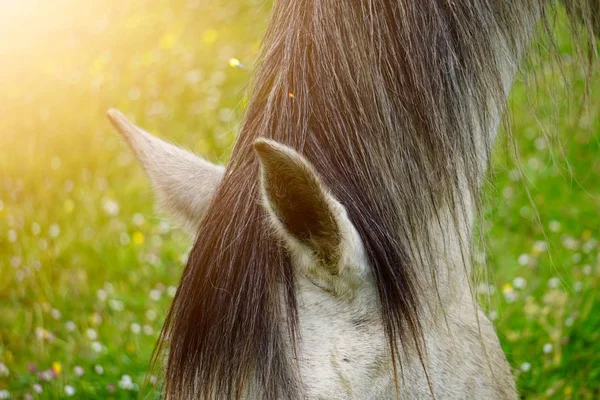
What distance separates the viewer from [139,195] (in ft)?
15.4

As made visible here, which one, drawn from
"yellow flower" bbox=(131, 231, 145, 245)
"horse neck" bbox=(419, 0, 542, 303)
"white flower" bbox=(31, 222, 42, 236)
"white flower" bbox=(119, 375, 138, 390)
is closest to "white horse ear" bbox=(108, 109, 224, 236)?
"horse neck" bbox=(419, 0, 542, 303)

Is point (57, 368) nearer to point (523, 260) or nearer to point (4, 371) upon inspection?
point (4, 371)

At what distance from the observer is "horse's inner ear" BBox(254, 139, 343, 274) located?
4.16 ft

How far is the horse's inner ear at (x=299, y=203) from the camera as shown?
1269 mm

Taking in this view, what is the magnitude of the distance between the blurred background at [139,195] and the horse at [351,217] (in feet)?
0.66

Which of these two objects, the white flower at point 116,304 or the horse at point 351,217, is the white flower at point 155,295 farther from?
→ the horse at point 351,217

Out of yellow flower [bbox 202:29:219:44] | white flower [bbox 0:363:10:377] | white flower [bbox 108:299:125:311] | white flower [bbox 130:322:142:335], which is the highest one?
yellow flower [bbox 202:29:219:44]

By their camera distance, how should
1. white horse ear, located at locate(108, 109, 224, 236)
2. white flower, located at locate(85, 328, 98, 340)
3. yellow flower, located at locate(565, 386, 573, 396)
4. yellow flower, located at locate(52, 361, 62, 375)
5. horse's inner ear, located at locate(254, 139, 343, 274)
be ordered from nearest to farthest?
horse's inner ear, located at locate(254, 139, 343, 274) → white horse ear, located at locate(108, 109, 224, 236) → yellow flower, located at locate(565, 386, 573, 396) → yellow flower, located at locate(52, 361, 62, 375) → white flower, located at locate(85, 328, 98, 340)

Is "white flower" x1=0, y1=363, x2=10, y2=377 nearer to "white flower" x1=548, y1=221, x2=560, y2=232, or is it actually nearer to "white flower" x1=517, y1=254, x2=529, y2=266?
"white flower" x1=517, y1=254, x2=529, y2=266

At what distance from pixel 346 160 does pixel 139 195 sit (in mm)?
3404

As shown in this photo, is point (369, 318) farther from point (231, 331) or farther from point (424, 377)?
point (231, 331)

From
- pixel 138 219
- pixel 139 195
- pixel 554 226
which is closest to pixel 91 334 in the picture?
pixel 138 219

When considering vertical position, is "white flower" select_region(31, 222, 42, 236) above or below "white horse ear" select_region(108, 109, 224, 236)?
above

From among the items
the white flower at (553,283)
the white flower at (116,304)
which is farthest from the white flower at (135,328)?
the white flower at (553,283)
